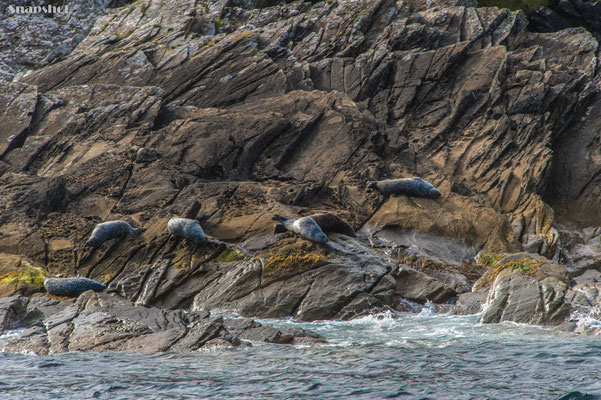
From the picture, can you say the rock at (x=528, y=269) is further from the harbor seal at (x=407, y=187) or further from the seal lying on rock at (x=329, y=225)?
the harbor seal at (x=407, y=187)

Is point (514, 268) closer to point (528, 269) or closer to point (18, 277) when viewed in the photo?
point (528, 269)

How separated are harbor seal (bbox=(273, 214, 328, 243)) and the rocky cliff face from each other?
462 mm

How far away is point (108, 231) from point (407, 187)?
1099 centimetres

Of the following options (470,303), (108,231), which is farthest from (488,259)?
(108,231)

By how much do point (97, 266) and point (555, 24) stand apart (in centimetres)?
3743

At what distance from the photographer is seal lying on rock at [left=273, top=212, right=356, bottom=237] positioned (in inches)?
752

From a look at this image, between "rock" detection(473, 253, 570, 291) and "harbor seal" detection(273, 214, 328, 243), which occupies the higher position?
"harbor seal" detection(273, 214, 328, 243)

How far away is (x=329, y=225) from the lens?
19578 mm

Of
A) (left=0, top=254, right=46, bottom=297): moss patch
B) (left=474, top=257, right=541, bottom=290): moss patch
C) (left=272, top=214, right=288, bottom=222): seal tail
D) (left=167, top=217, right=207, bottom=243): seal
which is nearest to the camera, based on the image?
(left=0, top=254, right=46, bottom=297): moss patch

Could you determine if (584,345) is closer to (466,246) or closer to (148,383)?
(148,383)

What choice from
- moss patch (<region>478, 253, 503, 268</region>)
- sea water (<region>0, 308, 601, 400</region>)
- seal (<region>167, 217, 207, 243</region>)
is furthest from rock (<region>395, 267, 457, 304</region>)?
seal (<region>167, 217, 207, 243</region>)

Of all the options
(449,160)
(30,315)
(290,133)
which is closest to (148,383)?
(30,315)

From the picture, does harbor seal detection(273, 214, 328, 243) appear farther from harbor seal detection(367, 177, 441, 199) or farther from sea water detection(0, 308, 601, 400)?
harbor seal detection(367, 177, 441, 199)

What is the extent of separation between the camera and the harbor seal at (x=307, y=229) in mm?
18078
